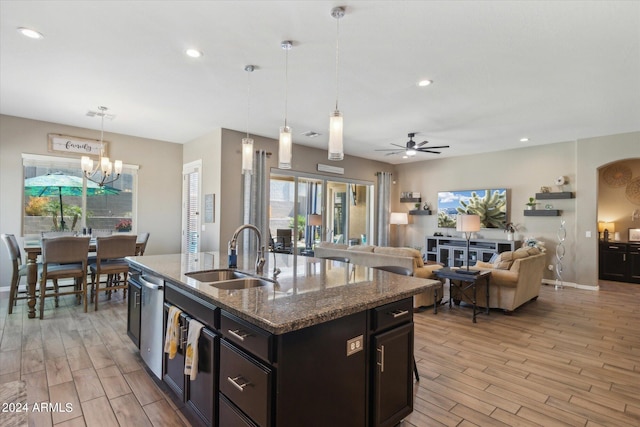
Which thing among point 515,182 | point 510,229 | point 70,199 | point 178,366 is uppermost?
point 515,182

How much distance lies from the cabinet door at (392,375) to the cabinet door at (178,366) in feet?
3.96

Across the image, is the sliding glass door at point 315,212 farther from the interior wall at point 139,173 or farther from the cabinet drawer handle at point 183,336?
the cabinet drawer handle at point 183,336

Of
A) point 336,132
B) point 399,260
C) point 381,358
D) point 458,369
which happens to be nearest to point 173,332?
point 381,358

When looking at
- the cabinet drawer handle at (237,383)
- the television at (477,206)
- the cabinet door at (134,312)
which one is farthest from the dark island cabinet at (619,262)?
the cabinet door at (134,312)

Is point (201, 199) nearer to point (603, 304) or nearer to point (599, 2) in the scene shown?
point (599, 2)

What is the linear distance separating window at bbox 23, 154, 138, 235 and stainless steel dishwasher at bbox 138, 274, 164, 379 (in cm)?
419

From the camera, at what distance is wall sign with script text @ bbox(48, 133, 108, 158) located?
564cm

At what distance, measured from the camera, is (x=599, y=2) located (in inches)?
92.0

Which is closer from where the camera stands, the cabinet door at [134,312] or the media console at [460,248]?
the cabinet door at [134,312]

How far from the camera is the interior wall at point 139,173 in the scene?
17.3 feet

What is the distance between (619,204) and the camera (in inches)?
292

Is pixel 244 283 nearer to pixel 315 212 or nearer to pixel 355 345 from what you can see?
pixel 355 345

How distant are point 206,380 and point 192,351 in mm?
182

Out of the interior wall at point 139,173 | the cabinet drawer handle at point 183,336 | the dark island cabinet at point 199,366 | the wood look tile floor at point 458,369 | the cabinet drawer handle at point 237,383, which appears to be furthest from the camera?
the interior wall at point 139,173
